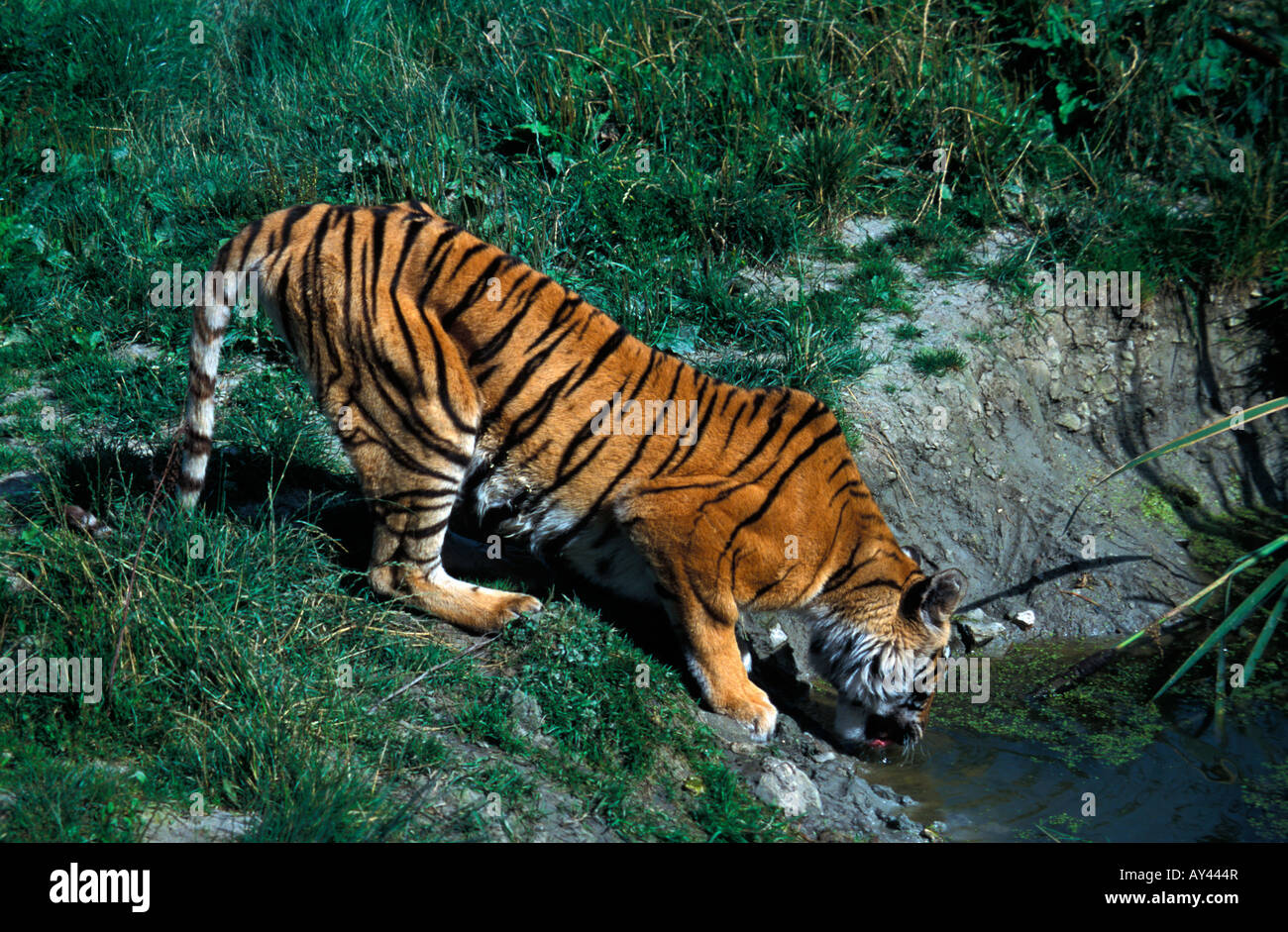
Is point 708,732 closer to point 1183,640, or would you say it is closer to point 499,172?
point 1183,640

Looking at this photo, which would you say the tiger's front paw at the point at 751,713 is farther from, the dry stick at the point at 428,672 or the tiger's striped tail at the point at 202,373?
the tiger's striped tail at the point at 202,373

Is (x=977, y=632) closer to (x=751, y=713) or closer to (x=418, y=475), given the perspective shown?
(x=751, y=713)

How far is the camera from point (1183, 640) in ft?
18.0

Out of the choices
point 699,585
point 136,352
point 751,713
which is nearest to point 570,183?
point 136,352

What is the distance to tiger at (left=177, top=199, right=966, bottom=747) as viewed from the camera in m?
4.14

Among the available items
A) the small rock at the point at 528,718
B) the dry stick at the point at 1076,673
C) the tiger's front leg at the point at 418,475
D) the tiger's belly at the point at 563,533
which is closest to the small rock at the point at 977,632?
the dry stick at the point at 1076,673

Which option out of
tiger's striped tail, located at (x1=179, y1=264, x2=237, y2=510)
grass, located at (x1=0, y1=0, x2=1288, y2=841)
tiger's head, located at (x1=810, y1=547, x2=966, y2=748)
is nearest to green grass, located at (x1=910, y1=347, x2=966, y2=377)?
grass, located at (x1=0, y1=0, x2=1288, y2=841)

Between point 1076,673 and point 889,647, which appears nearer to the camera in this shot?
point 889,647

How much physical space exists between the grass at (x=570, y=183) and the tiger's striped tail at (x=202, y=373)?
0.21 m

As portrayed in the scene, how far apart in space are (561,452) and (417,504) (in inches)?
24.5

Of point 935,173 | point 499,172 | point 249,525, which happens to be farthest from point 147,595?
point 935,173

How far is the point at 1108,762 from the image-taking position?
4594 millimetres

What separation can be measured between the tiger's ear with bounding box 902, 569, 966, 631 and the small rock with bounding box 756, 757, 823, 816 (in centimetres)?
82

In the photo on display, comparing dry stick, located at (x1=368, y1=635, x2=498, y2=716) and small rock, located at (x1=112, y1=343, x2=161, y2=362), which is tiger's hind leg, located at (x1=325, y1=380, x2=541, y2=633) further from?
small rock, located at (x1=112, y1=343, x2=161, y2=362)
